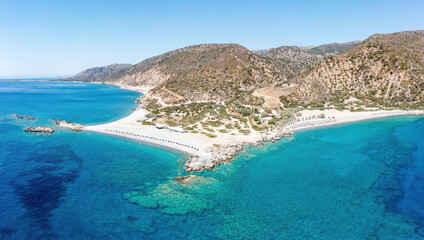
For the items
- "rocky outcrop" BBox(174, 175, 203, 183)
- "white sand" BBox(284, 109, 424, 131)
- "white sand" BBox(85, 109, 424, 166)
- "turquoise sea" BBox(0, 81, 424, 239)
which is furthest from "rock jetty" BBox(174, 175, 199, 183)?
"white sand" BBox(284, 109, 424, 131)

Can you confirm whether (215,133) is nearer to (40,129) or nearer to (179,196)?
(179,196)

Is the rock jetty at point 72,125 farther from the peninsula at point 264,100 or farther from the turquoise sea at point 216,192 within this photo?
the turquoise sea at point 216,192

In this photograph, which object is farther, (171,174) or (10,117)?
(10,117)

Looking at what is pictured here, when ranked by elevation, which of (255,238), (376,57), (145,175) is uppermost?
(376,57)

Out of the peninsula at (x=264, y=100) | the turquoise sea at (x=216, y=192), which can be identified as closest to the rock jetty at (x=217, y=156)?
the peninsula at (x=264, y=100)

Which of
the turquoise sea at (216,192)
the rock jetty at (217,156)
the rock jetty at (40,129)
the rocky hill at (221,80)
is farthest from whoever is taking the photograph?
the rocky hill at (221,80)

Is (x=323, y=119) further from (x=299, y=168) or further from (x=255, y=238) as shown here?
(x=255, y=238)

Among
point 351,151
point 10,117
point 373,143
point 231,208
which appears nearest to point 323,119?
point 373,143
